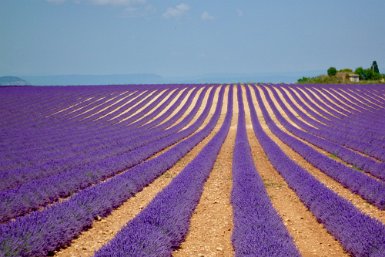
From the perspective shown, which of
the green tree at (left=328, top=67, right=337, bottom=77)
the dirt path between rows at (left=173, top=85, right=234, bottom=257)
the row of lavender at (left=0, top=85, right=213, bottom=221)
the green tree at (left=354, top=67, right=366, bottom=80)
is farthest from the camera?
the green tree at (left=354, top=67, right=366, bottom=80)

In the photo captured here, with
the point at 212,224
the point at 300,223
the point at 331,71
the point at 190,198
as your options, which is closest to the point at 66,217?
the point at 212,224

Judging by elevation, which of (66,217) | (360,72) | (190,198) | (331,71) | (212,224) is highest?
(360,72)

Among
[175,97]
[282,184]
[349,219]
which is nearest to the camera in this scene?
[349,219]

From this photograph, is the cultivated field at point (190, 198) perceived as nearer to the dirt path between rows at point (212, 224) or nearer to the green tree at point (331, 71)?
the dirt path between rows at point (212, 224)

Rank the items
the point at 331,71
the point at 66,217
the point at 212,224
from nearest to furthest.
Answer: the point at 66,217 → the point at 212,224 → the point at 331,71

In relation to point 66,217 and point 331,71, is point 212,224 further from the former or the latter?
point 331,71

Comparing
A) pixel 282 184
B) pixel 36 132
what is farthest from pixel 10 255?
pixel 36 132

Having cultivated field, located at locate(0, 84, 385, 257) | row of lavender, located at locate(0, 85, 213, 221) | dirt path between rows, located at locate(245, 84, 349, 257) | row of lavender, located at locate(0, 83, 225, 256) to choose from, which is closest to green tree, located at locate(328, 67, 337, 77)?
cultivated field, located at locate(0, 84, 385, 257)

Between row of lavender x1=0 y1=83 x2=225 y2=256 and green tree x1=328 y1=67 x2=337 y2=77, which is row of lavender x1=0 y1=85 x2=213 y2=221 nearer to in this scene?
row of lavender x1=0 y1=83 x2=225 y2=256

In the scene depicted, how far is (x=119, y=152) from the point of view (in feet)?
48.7

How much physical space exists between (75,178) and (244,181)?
4.07 metres

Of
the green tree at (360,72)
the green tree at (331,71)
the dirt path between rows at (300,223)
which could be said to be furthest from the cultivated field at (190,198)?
the green tree at (360,72)

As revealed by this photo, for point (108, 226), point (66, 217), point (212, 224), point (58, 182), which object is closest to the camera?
point (66, 217)

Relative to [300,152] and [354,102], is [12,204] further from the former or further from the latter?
[354,102]
